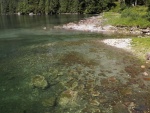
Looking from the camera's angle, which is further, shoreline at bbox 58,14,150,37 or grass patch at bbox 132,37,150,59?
shoreline at bbox 58,14,150,37

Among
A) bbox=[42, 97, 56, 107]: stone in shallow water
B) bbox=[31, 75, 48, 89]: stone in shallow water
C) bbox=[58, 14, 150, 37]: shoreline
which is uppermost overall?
bbox=[31, 75, 48, 89]: stone in shallow water

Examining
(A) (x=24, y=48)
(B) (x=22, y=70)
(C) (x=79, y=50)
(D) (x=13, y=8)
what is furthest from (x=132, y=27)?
(D) (x=13, y=8)

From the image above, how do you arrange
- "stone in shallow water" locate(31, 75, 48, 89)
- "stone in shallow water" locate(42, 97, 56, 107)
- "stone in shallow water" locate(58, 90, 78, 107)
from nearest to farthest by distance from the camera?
"stone in shallow water" locate(42, 97, 56, 107)
"stone in shallow water" locate(58, 90, 78, 107)
"stone in shallow water" locate(31, 75, 48, 89)

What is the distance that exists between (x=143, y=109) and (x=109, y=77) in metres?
7.73

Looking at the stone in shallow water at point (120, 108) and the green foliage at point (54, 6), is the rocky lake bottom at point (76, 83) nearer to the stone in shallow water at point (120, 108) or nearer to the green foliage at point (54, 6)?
the stone in shallow water at point (120, 108)

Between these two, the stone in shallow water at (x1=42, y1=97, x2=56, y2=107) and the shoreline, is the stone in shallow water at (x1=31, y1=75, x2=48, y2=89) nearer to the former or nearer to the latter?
the stone in shallow water at (x1=42, y1=97, x2=56, y2=107)

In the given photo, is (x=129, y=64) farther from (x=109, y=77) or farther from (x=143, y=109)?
(x=143, y=109)

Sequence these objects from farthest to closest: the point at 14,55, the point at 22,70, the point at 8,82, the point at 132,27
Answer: the point at 132,27 → the point at 14,55 → the point at 22,70 → the point at 8,82

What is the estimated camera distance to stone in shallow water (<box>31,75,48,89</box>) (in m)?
24.1

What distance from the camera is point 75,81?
25.4 metres

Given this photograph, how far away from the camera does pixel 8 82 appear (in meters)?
25.2

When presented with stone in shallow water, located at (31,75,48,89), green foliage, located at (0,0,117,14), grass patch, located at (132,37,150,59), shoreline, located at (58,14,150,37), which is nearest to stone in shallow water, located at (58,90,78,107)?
stone in shallow water, located at (31,75,48,89)

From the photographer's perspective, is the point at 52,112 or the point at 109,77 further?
the point at 109,77

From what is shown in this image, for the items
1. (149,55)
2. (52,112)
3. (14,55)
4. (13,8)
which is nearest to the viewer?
(52,112)
